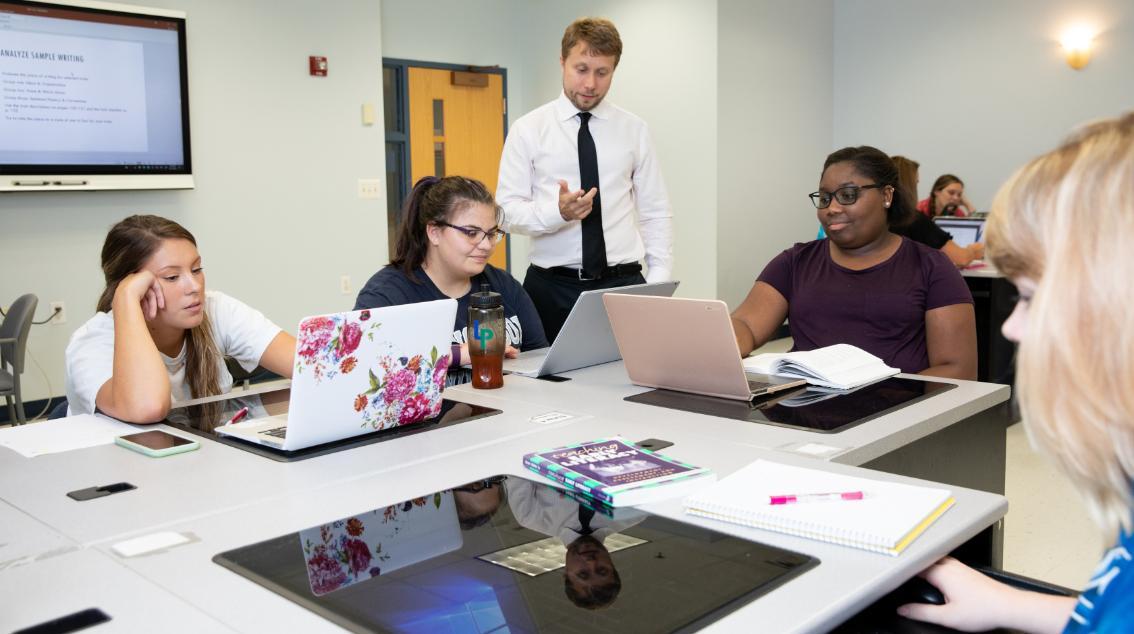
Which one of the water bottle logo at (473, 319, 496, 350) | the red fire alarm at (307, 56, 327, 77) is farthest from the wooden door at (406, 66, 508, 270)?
the water bottle logo at (473, 319, 496, 350)

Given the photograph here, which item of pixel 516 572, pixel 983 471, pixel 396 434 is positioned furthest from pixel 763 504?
pixel 983 471

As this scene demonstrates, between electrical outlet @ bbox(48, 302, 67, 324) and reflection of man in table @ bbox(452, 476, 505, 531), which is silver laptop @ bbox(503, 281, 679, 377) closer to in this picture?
reflection of man in table @ bbox(452, 476, 505, 531)

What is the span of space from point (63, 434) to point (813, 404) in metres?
1.42

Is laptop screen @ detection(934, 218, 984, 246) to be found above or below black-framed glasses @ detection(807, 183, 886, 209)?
below

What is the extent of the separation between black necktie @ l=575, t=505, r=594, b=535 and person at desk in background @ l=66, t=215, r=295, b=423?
954 mm

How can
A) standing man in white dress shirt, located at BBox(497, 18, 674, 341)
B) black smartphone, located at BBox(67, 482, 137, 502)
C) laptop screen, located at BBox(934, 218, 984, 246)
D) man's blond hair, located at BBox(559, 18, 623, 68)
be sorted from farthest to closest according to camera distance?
laptop screen, located at BBox(934, 218, 984, 246)
standing man in white dress shirt, located at BBox(497, 18, 674, 341)
man's blond hair, located at BBox(559, 18, 623, 68)
black smartphone, located at BBox(67, 482, 137, 502)

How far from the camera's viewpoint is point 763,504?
127 centimetres

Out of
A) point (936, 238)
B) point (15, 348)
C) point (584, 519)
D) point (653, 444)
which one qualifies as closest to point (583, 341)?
point (653, 444)

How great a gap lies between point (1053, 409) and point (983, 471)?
1.43m

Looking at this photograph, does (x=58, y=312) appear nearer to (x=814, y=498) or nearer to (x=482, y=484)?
(x=482, y=484)

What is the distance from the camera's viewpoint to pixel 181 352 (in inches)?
86.2

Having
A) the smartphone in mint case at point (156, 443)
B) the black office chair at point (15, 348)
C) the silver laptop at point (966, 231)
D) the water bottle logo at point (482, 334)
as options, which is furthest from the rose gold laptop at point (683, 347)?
the silver laptop at point (966, 231)

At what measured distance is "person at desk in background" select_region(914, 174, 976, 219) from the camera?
621 centimetres

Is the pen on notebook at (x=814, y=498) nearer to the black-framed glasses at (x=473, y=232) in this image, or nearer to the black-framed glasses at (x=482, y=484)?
the black-framed glasses at (x=482, y=484)
